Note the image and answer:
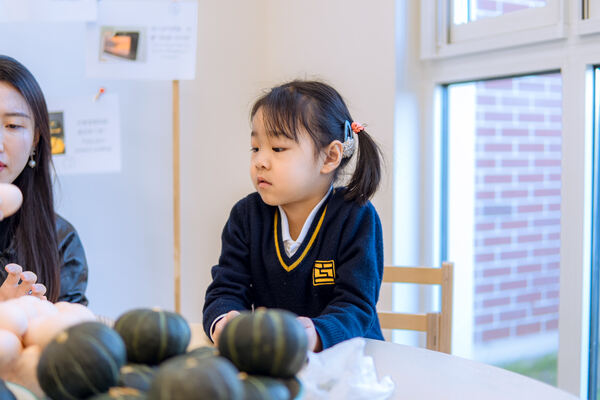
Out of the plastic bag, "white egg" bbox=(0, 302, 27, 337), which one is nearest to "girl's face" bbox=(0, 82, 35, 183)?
"white egg" bbox=(0, 302, 27, 337)

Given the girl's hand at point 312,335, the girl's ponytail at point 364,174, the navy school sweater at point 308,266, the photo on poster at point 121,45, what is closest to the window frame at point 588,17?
the girl's ponytail at point 364,174

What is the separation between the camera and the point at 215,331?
103cm

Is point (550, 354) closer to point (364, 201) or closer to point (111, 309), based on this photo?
point (364, 201)

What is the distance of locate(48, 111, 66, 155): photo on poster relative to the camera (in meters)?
2.02

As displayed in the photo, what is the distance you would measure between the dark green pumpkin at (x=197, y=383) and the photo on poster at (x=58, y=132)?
176 centimetres

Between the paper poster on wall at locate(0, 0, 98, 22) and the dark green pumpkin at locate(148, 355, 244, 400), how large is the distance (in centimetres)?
171

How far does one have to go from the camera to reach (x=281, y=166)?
1.20 m

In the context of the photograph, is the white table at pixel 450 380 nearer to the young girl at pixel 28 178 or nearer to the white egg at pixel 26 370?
the white egg at pixel 26 370

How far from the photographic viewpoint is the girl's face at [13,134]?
133cm

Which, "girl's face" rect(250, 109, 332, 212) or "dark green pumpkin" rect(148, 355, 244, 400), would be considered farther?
"girl's face" rect(250, 109, 332, 212)

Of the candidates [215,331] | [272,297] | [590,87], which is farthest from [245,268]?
[590,87]

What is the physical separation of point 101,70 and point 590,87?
1.43m

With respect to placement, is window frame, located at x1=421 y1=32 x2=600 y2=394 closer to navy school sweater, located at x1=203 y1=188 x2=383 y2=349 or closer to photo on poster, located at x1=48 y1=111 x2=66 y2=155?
navy school sweater, located at x1=203 y1=188 x2=383 y2=349

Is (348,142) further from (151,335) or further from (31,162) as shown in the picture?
(151,335)
